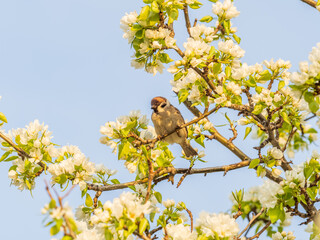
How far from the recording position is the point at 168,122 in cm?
691

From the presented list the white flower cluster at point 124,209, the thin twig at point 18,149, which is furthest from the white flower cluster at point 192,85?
the white flower cluster at point 124,209

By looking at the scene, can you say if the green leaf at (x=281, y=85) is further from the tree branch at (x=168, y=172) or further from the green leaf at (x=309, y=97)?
the green leaf at (x=309, y=97)

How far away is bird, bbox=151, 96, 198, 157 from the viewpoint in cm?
691

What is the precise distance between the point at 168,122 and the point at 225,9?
243cm

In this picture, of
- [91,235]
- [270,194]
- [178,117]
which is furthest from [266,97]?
[178,117]

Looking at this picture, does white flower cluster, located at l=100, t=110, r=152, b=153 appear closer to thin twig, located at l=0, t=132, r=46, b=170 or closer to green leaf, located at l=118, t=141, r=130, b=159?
green leaf, located at l=118, t=141, r=130, b=159

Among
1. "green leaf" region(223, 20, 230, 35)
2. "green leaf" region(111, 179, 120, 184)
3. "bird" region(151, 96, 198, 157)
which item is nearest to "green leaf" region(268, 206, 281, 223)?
"green leaf" region(111, 179, 120, 184)

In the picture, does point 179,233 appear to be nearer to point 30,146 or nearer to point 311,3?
point 30,146

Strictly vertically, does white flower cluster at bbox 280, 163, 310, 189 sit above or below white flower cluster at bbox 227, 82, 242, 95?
below

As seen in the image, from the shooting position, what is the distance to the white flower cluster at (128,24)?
15.3 feet

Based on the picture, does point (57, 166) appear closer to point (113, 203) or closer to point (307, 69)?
point (113, 203)

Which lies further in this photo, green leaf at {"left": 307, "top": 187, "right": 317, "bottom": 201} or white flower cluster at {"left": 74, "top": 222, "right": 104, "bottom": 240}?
green leaf at {"left": 307, "top": 187, "right": 317, "bottom": 201}

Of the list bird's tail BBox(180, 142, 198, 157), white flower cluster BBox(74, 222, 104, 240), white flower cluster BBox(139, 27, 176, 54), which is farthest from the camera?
bird's tail BBox(180, 142, 198, 157)

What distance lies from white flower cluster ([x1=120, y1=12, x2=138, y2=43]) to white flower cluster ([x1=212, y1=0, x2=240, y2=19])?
89cm
